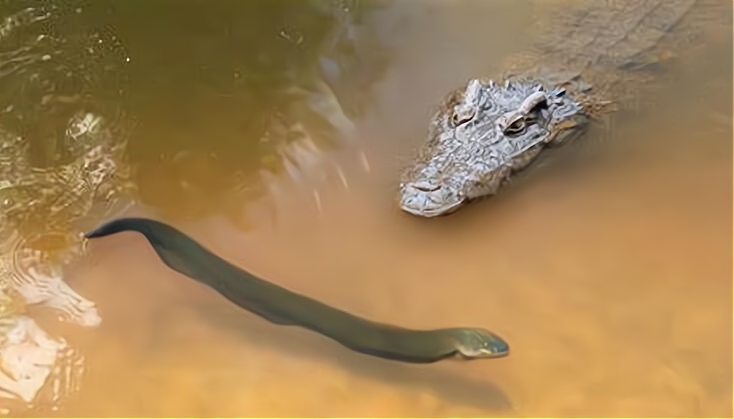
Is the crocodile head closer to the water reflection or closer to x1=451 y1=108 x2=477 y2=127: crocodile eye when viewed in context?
x1=451 y1=108 x2=477 y2=127: crocodile eye

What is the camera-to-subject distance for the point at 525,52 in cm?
193

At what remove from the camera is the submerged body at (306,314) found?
4.84 feet

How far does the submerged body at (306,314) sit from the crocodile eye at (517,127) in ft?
1.57

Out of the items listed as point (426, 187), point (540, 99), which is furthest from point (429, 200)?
point (540, 99)

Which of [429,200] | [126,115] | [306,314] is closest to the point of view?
[306,314]

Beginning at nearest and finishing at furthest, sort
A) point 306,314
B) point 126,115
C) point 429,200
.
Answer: point 306,314 → point 429,200 → point 126,115

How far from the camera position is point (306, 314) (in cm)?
151

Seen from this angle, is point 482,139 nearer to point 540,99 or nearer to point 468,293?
point 540,99

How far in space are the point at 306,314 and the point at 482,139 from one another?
57 cm

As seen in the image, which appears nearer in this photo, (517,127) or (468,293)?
(468,293)

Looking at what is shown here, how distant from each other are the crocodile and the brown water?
0.17 ft

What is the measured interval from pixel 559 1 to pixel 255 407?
1290 millimetres

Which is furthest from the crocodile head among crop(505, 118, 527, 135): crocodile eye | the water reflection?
the water reflection

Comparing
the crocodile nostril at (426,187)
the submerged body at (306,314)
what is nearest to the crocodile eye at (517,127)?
the crocodile nostril at (426,187)
